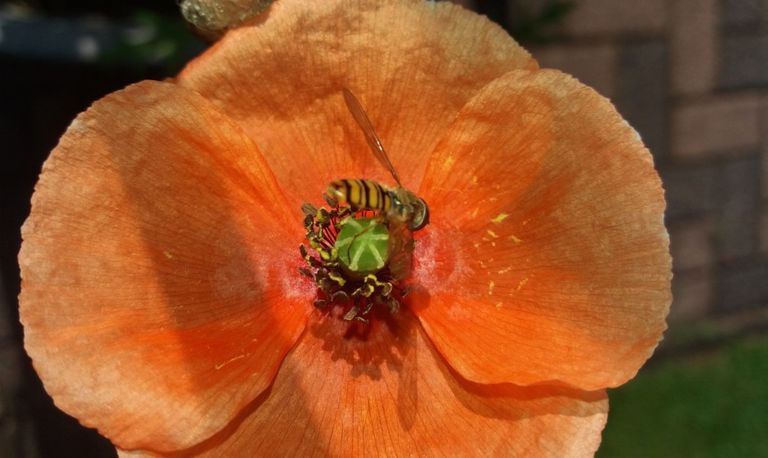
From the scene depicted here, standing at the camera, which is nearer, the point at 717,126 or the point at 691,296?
the point at 717,126

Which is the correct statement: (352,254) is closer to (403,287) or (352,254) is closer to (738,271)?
(403,287)

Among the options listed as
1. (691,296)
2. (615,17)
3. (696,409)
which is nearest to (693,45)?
(615,17)

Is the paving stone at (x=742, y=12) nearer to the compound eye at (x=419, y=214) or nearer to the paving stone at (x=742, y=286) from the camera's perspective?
the paving stone at (x=742, y=286)

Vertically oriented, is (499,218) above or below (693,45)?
above

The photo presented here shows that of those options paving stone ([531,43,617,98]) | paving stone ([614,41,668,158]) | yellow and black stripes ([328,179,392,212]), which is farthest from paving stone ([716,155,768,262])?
yellow and black stripes ([328,179,392,212])

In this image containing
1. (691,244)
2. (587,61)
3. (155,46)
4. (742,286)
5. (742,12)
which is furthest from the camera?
(742,286)

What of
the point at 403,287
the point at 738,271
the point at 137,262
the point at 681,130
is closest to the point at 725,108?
the point at 681,130

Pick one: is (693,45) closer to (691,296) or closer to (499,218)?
(691,296)

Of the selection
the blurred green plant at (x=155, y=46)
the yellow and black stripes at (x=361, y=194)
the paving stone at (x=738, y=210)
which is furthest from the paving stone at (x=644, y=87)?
the yellow and black stripes at (x=361, y=194)
